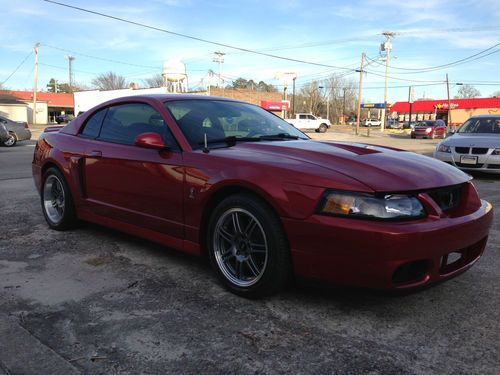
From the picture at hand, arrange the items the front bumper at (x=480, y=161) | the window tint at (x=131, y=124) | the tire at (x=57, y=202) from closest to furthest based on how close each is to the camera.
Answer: the window tint at (x=131, y=124) → the tire at (x=57, y=202) → the front bumper at (x=480, y=161)

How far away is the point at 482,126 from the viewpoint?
10.4 m

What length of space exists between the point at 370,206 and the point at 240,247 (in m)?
0.97

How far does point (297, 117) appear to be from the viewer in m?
46.9

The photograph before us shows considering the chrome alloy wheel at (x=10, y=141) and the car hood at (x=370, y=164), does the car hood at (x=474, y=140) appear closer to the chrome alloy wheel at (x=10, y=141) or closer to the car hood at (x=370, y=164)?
the car hood at (x=370, y=164)

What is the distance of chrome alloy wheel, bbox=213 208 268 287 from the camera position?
3.05 meters

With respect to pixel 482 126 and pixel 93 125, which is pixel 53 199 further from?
pixel 482 126

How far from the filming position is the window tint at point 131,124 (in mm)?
3811

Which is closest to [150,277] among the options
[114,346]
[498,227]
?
[114,346]

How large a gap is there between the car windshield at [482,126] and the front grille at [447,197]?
8.08 meters

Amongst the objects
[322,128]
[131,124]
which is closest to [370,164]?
[131,124]

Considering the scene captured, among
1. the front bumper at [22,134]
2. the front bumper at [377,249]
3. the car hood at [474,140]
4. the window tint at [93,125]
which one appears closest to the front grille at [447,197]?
the front bumper at [377,249]

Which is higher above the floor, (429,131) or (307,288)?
(429,131)

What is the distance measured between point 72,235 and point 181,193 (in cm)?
192

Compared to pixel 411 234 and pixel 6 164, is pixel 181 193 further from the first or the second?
pixel 6 164
